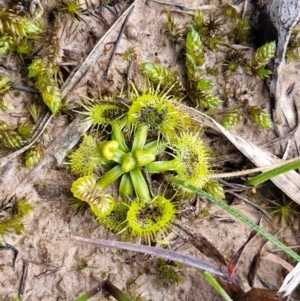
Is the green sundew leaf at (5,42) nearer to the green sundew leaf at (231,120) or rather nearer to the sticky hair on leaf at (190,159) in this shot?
the sticky hair on leaf at (190,159)

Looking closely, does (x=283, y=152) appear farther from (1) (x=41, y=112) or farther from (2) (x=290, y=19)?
(1) (x=41, y=112)

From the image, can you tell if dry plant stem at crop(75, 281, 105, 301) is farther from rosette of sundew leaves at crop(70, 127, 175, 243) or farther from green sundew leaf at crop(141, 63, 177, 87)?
green sundew leaf at crop(141, 63, 177, 87)

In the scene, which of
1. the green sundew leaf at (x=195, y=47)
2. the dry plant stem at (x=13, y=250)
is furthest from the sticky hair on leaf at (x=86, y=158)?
the green sundew leaf at (x=195, y=47)

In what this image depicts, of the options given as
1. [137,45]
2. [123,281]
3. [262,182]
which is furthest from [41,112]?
[262,182]

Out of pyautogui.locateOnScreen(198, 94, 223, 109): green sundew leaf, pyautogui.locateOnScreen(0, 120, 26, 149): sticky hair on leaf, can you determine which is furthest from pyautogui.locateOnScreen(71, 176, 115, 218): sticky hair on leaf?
pyautogui.locateOnScreen(198, 94, 223, 109): green sundew leaf

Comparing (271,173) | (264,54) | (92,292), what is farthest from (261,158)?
(92,292)

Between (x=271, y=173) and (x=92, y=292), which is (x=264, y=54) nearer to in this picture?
(x=271, y=173)
